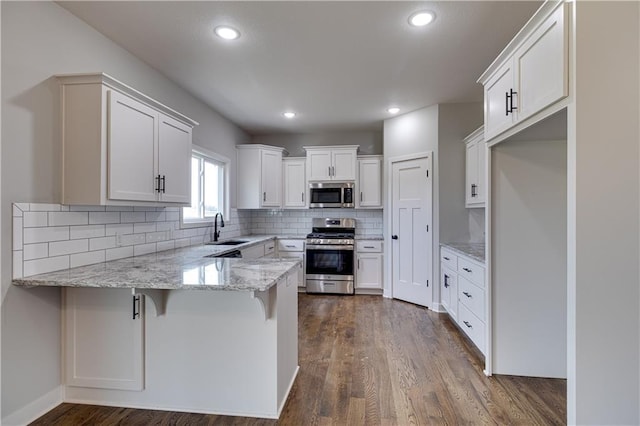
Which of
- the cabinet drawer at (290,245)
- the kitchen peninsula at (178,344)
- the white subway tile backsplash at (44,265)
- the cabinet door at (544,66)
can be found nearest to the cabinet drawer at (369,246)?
the cabinet drawer at (290,245)

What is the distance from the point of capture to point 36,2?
184 cm

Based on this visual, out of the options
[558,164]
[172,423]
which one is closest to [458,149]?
[558,164]

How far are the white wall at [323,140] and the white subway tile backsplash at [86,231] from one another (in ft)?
11.9

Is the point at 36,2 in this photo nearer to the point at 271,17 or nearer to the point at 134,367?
the point at 271,17

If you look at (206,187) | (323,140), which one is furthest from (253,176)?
(323,140)

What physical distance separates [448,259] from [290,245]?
240cm

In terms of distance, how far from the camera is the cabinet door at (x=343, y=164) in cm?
488

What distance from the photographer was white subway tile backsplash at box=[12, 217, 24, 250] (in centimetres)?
171

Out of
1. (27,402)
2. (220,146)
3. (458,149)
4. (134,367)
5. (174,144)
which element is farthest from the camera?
(220,146)

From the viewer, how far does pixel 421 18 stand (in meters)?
2.12

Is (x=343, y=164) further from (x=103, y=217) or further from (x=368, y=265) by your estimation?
(x=103, y=217)

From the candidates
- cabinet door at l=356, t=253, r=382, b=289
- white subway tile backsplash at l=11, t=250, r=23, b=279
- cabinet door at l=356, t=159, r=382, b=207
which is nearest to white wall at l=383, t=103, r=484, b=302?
cabinet door at l=356, t=253, r=382, b=289

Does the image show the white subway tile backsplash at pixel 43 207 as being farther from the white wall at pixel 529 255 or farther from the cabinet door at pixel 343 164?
the cabinet door at pixel 343 164

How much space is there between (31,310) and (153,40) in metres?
2.05
